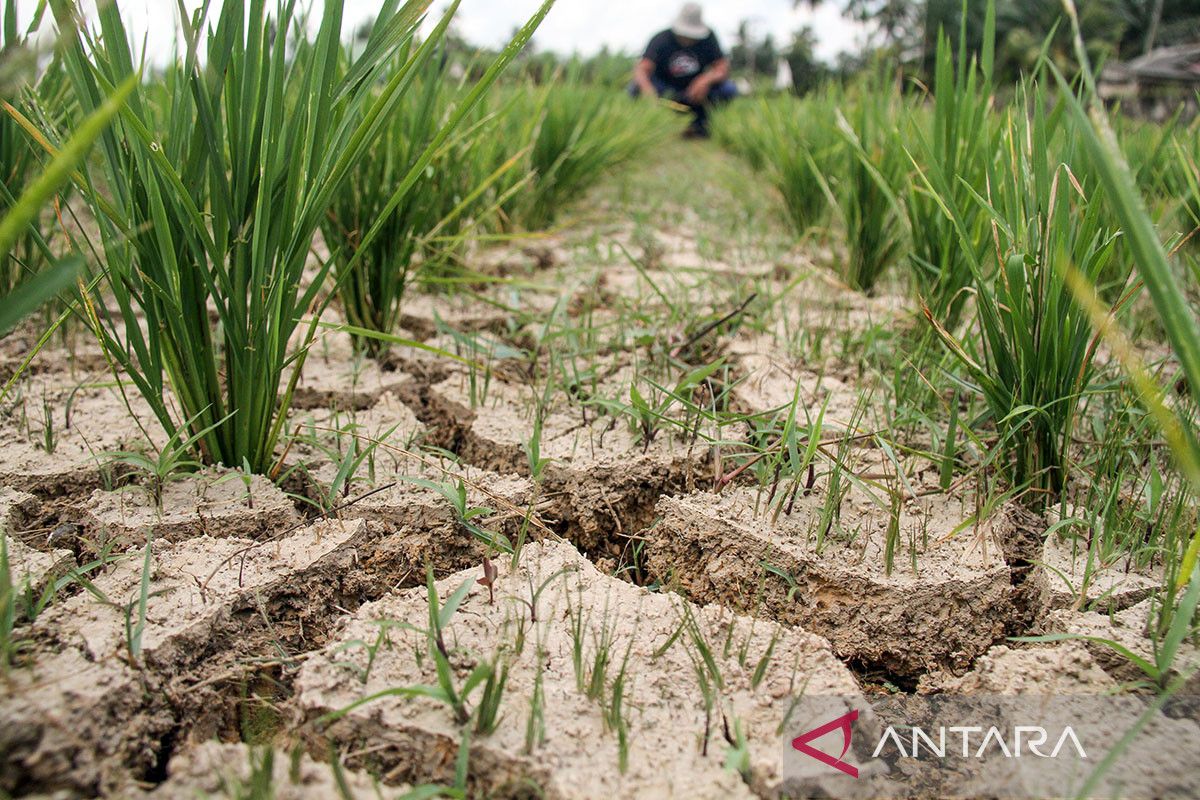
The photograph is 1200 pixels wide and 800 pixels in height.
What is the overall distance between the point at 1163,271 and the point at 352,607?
0.79 metres

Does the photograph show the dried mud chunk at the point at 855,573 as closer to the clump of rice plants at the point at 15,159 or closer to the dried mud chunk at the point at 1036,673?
the dried mud chunk at the point at 1036,673

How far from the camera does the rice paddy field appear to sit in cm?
70

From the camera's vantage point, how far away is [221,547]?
3.00ft

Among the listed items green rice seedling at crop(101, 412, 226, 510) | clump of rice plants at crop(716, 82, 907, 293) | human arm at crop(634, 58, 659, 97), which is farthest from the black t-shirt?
green rice seedling at crop(101, 412, 226, 510)

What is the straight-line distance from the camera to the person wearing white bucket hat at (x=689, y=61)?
797 cm

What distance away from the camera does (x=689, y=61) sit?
26.5ft

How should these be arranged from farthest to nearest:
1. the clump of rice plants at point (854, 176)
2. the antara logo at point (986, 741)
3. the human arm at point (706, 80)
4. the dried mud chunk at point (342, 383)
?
the human arm at point (706, 80) < the clump of rice plants at point (854, 176) < the dried mud chunk at point (342, 383) < the antara logo at point (986, 741)

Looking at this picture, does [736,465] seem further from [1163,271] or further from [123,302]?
[123,302]

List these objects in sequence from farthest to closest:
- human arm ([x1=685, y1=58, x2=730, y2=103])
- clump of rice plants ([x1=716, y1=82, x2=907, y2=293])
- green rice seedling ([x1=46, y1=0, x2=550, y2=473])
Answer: human arm ([x1=685, y1=58, x2=730, y2=103])
clump of rice plants ([x1=716, y1=82, x2=907, y2=293])
green rice seedling ([x1=46, y1=0, x2=550, y2=473])

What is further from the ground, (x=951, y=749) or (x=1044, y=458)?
(x=1044, y=458)

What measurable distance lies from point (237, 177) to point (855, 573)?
0.82 meters

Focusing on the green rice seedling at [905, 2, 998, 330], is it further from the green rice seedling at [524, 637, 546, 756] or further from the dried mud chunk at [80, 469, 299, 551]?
the dried mud chunk at [80, 469, 299, 551]

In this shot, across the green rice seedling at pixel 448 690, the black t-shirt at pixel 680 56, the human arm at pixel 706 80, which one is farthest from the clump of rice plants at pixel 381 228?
the black t-shirt at pixel 680 56

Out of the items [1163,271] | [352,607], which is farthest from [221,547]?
[1163,271]
